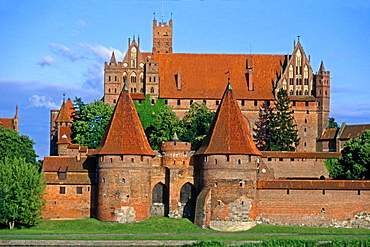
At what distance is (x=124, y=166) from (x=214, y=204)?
22.7 feet

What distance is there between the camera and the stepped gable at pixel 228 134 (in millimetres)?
56969

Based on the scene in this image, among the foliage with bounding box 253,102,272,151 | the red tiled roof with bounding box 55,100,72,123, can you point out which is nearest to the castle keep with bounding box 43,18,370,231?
the red tiled roof with bounding box 55,100,72,123

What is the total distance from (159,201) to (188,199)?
7.13 ft

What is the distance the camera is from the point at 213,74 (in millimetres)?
88875

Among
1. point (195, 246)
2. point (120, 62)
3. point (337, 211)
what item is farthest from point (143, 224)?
point (120, 62)

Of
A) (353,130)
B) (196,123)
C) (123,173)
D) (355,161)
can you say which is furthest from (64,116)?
(355,161)

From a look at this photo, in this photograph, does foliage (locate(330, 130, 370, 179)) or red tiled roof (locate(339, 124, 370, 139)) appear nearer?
foliage (locate(330, 130, 370, 179))

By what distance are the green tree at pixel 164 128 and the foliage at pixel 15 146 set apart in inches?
464

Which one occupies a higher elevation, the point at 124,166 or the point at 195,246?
the point at 124,166

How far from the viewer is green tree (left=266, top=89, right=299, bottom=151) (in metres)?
82.2

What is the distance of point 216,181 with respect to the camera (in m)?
56.9

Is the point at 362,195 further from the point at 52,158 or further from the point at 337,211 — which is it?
the point at 52,158

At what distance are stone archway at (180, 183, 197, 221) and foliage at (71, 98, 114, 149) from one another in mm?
18072

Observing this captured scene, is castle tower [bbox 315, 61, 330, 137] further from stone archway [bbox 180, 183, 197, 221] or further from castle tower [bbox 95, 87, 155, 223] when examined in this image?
castle tower [bbox 95, 87, 155, 223]
